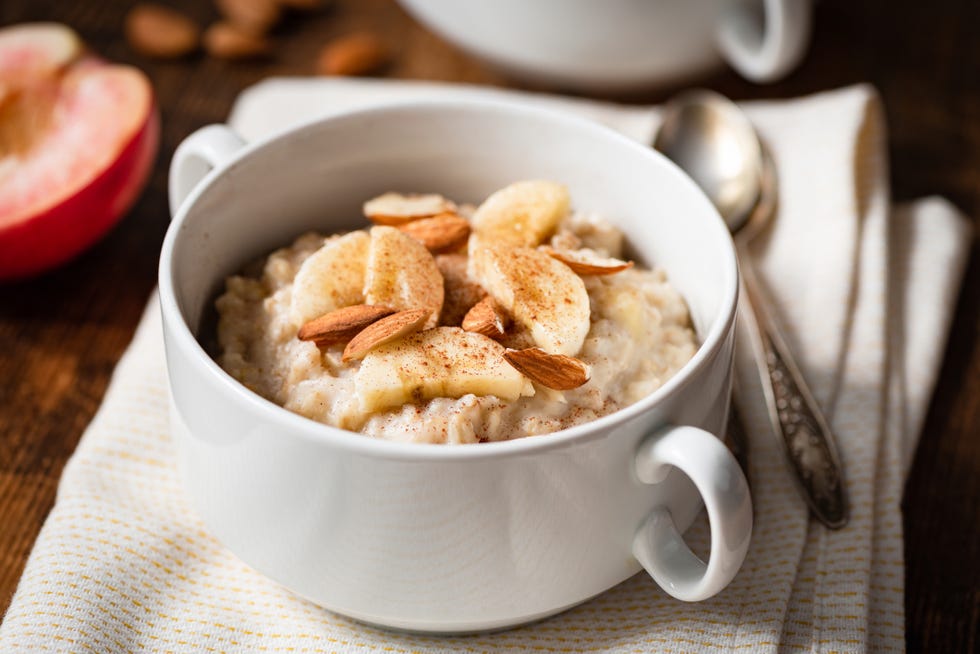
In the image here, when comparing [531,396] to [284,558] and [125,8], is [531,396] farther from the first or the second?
[125,8]

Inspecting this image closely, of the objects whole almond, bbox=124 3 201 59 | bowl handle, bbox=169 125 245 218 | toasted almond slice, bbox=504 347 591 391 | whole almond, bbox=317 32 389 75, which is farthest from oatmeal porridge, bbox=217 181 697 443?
whole almond, bbox=124 3 201 59

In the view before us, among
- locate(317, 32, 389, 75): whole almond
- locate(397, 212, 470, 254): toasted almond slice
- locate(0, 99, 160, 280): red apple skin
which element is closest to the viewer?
locate(397, 212, 470, 254): toasted almond slice

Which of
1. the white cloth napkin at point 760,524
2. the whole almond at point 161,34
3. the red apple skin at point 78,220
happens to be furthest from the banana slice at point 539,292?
the whole almond at point 161,34

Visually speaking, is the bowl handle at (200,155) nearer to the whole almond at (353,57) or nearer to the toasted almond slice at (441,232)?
the toasted almond slice at (441,232)

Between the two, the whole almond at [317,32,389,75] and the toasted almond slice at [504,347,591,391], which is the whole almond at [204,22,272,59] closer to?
the whole almond at [317,32,389,75]

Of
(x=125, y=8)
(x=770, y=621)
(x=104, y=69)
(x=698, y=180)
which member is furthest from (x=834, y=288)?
(x=125, y=8)

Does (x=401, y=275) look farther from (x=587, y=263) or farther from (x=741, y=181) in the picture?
(x=741, y=181)
